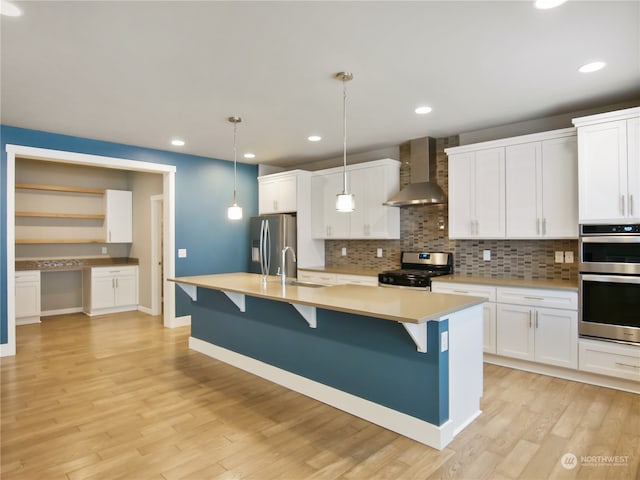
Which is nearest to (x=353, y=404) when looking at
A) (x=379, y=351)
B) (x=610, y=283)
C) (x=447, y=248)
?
(x=379, y=351)

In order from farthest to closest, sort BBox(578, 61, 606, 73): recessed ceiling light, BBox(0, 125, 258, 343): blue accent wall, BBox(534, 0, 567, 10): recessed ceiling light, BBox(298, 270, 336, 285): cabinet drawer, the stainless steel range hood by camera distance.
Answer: BBox(298, 270, 336, 285): cabinet drawer → BBox(0, 125, 258, 343): blue accent wall → the stainless steel range hood → BBox(578, 61, 606, 73): recessed ceiling light → BBox(534, 0, 567, 10): recessed ceiling light

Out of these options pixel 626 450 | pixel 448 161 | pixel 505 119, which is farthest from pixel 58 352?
pixel 505 119

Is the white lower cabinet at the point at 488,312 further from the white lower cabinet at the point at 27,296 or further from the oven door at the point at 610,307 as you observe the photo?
the white lower cabinet at the point at 27,296

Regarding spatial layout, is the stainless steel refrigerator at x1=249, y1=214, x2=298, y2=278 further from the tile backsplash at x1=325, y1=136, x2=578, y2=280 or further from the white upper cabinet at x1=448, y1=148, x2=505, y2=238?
the white upper cabinet at x1=448, y1=148, x2=505, y2=238

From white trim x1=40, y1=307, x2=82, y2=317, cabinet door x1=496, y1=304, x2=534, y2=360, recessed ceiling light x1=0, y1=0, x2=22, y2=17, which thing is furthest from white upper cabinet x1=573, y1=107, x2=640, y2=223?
white trim x1=40, y1=307, x2=82, y2=317

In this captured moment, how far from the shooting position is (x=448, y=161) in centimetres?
449

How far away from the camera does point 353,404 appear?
9.23 ft

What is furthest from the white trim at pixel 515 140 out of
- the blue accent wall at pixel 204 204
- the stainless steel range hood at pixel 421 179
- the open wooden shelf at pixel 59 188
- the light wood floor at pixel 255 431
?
the open wooden shelf at pixel 59 188

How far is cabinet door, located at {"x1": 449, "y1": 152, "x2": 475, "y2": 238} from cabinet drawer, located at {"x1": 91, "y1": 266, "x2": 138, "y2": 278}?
543 cm

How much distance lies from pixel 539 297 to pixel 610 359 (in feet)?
2.30

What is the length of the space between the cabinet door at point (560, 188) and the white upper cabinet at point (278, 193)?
3.27 metres

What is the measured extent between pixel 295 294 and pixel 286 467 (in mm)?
1159

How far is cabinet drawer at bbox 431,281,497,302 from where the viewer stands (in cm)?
385

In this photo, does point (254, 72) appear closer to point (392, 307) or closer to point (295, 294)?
point (295, 294)
